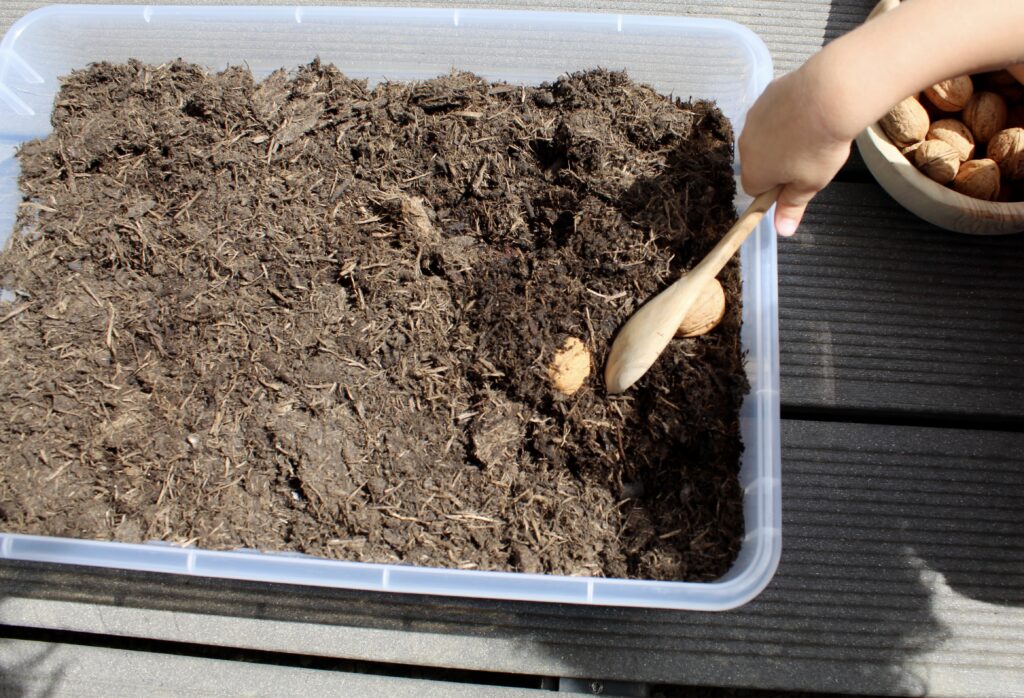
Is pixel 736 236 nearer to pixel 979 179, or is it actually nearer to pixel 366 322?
pixel 979 179

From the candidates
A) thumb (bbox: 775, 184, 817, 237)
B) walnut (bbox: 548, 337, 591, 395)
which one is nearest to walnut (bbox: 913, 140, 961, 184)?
thumb (bbox: 775, 184, 817, 237)

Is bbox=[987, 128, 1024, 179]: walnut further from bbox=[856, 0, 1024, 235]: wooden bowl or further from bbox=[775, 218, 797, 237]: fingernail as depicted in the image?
bbox=[775, 218, 797, 237]: fingernail

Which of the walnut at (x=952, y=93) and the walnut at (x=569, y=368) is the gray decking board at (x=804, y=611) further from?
the walnut at (x=952, y=93)

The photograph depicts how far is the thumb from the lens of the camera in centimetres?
87

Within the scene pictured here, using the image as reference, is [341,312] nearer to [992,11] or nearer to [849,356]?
[849,356]

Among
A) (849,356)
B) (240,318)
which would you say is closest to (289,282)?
(240,318)

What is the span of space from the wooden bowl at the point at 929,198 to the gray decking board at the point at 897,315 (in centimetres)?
6

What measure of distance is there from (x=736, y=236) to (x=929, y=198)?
31 cm

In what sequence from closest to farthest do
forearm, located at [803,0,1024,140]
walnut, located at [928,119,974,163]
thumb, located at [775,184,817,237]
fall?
1. forearm, located at [803,0,1024,140]
2. thumb, located at [775,184,817,237]
3. walnut, located at [928,119,974,163]

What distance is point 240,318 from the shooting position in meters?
1.00

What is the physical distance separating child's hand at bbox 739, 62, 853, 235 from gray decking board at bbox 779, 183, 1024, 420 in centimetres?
19

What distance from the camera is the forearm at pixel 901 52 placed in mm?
739

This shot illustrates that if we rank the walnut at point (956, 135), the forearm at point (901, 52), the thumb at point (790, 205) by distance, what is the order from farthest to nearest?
1. the walnut at point (956, 135)
2. the thumb at point (790, 205)
3. the forearm at point (901, 52)

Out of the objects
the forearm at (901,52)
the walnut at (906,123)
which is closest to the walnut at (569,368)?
the forearm at (901,52)
